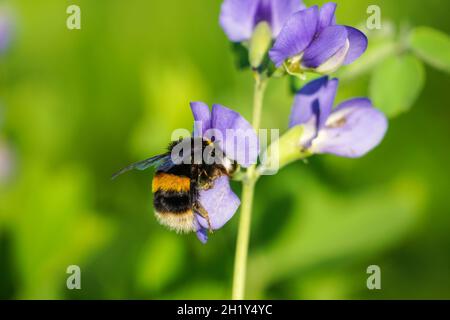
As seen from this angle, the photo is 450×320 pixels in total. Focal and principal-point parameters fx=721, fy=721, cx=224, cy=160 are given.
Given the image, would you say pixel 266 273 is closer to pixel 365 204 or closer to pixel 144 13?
pixel 365 204

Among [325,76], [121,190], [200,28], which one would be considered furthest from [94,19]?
[325,76]

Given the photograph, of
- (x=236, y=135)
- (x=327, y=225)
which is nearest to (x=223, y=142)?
(x=236, y=135)

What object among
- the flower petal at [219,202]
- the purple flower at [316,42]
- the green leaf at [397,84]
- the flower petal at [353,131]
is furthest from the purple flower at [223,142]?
the green leaf at [397,84]

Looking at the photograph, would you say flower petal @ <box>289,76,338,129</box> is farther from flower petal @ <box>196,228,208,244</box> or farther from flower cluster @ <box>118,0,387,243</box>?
flower petal @ <box>196,228,208,244</box>

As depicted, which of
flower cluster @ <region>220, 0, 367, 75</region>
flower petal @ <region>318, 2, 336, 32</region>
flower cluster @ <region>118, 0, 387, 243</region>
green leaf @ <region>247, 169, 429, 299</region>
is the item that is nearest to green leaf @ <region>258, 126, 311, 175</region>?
flower cluster @ <region>118, 0, 387, 243</region>

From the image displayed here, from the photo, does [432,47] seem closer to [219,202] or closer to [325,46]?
[325,46]

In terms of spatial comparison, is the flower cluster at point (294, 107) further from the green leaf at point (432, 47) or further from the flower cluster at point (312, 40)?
the green leaf at point (432, 47)
